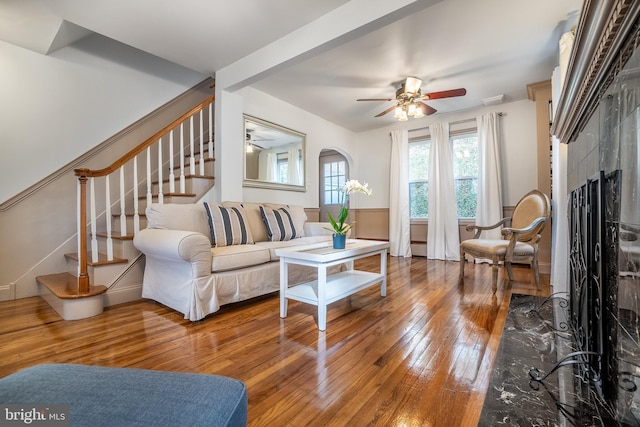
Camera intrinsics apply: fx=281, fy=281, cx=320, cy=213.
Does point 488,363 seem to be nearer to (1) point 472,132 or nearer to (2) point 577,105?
(2) point 577,105

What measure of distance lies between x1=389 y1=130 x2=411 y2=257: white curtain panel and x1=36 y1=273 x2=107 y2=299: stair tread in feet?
14.0

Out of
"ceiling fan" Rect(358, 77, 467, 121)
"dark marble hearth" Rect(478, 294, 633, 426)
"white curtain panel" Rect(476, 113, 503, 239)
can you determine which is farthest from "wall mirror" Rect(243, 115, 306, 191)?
"dark marble hearth" Rect(478, 294, 633, 426)

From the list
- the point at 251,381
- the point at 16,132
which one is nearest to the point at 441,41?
the point at 251,381

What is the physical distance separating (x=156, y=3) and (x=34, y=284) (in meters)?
2.87

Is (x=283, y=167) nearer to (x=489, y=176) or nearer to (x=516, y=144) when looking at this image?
(x=489, y=176)

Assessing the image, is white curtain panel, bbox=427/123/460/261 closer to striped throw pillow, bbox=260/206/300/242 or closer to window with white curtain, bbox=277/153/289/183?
window with white curtain, bbox=277/153/289/183

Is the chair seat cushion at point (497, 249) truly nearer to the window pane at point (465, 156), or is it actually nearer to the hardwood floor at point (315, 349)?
the hardwood floor at point (315, 349)

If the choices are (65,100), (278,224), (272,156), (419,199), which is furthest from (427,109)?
(65,100)

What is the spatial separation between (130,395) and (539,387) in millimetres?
1538

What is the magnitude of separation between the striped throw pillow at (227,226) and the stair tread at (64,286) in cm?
94

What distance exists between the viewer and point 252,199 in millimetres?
3883

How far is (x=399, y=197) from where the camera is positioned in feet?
16.8

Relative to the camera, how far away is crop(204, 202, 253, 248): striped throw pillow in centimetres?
266

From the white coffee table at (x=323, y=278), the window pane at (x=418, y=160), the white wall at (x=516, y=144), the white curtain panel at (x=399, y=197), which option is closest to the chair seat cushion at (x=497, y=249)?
the white coffee table at (x=323, y=278)
